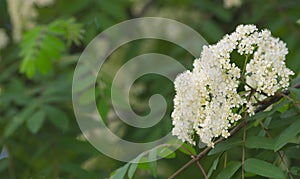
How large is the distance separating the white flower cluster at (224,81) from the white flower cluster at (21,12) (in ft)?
5.19

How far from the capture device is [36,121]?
1970mm

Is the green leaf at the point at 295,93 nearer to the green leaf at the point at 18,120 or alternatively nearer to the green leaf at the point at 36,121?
the green leaf at the point at 36,121

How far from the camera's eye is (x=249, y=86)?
1.12 meters

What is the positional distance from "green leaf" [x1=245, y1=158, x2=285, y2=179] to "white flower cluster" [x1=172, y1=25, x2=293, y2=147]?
76 mm

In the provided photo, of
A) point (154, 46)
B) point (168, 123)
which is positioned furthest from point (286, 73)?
point (154, 46)

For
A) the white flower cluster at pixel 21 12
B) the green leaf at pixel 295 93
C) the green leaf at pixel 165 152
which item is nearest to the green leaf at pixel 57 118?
the white flower cluster at pixel 21 12

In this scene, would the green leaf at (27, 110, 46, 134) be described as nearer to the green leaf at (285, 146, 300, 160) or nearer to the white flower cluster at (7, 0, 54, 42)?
the white flower cluster at (7, 0, 54, 42)

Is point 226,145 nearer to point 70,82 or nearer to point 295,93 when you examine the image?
point 295,93

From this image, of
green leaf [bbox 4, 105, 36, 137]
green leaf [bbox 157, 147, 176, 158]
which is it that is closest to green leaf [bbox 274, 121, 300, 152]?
green leaf [bbox 157, 147, 176, 158]

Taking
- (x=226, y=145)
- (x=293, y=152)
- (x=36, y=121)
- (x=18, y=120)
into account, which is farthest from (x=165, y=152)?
(x=18, y=120)

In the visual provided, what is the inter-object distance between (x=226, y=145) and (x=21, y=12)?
1645mm

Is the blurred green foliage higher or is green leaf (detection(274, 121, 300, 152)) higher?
the blurred green foliage

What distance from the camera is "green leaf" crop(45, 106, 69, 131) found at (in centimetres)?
204

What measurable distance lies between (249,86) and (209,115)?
99mm
